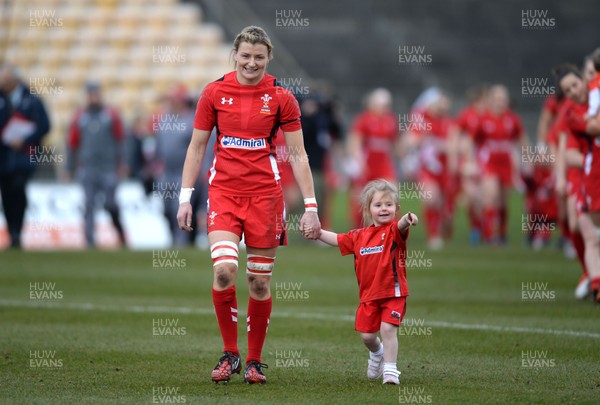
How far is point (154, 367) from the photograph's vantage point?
8906 millimetres

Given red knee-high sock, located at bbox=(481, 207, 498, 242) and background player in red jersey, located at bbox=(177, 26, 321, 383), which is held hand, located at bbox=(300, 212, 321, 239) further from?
red knee-high sock, located at bbox=(481, 207, 498, 242)

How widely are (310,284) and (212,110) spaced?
284 inches

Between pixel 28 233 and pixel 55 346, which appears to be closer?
pixel 55 346

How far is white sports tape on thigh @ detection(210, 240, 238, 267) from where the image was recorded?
26.9 ft

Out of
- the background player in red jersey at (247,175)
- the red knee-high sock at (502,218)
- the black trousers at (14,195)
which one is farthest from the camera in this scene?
the red knee-high sock at (502,218)

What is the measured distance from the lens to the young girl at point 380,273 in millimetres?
8047

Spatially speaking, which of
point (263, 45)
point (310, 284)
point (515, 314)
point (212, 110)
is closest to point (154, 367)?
point (212, 110)

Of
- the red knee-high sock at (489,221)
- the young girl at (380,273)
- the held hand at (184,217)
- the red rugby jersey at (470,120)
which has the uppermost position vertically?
the red rugby jersey at (470,120)

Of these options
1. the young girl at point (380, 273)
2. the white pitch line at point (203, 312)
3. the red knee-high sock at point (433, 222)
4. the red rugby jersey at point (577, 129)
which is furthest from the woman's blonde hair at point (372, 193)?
the red knee-high sock at point (433, 222)

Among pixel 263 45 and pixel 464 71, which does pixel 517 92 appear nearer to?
pixel 464 71

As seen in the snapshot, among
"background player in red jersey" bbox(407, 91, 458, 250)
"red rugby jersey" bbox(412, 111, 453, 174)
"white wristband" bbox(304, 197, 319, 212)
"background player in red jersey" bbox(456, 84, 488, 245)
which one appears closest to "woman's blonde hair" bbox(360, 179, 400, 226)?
"white wristband" bbox(304, 197, 319, 212)

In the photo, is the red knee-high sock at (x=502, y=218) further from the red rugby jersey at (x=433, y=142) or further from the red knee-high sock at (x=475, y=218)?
the red rugby jersey at (x=433, y=142)

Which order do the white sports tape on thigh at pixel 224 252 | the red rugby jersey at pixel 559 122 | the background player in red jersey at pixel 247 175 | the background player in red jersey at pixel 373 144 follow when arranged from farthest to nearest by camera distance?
1. the background player in red jersey at pixel 373 144
2. the red rugby jersey at pixel 559 122
3. the background player in red jersey at pixel 247 175
4. the white sports tape on thigh at pixel 224 252

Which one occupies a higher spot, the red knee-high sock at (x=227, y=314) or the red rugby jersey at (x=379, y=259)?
the red rugby jersey at (x=379, y=259)
